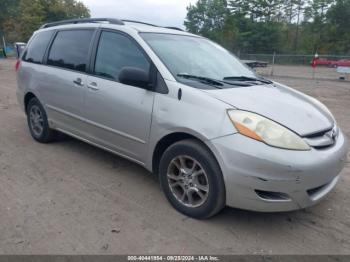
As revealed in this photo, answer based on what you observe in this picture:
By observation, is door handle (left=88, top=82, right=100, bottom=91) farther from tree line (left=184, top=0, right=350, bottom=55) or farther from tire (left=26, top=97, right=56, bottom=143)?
tree line (left=184, top=0, right=350, bottom=55)

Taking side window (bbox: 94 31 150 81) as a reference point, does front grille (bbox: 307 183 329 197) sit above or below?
below

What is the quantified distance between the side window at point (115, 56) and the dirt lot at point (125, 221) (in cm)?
128

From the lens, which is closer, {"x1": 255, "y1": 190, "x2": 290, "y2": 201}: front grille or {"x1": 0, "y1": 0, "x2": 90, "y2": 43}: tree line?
{"x1": 255, "y1": 190, "x2": 290, "y2": 201}: front grille

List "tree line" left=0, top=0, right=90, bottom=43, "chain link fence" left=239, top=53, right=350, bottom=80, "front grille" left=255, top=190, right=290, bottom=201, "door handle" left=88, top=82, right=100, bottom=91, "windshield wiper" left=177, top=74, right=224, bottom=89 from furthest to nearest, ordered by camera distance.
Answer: "tree line" left=0, top=0, right=90, bottom=43
"chain link fence" left=239, top=53, right=350, bottom=80
"door handle" left=88, top=82, right=100, bottom=91
"windshield wiper" left=177, top=74, right=224, bottom=89
"front grille" left=255, top=190, right=290, bottom=201

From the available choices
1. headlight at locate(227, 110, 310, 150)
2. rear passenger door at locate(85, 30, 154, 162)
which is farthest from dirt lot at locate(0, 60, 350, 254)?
headlight at locate(227, 110, 310, 150)

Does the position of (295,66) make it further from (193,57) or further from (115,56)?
(115,56)

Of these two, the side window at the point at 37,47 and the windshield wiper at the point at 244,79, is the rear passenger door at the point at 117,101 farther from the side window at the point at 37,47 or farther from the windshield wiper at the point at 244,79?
the side window at the point at 37,47

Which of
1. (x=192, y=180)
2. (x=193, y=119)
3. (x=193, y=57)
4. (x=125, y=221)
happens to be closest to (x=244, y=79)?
(x=193, y=57)

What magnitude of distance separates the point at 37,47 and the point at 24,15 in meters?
57.6

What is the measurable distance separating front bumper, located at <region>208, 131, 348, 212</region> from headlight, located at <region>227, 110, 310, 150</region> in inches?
2.0

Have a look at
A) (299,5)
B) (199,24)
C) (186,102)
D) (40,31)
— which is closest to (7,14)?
(199,24)

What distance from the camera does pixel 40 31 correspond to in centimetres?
550

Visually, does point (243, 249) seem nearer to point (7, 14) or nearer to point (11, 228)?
point (11, 228)

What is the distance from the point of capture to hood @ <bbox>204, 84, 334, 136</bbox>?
9.86 feet
